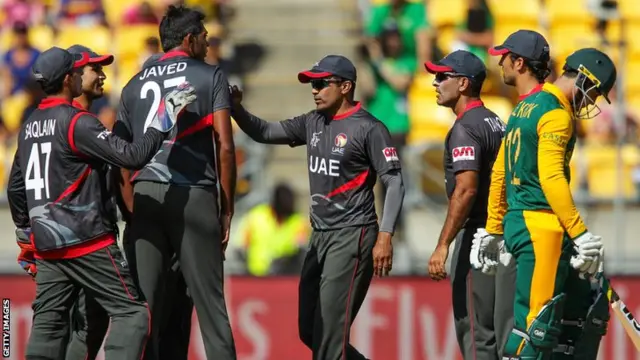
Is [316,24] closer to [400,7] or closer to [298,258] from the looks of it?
[400,7]

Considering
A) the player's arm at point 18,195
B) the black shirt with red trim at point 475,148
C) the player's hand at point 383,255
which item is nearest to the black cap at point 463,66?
the black shirt with red trim at point 475,148

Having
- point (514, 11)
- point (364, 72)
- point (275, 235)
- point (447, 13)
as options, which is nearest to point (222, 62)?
point (364, 72)

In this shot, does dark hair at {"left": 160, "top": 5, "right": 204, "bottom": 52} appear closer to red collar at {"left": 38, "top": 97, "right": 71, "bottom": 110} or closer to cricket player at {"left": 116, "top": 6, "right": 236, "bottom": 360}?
cricket player at {"left": 116, "top": 6, "right": 236, "bottom": 360}

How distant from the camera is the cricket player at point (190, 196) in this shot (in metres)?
7.64

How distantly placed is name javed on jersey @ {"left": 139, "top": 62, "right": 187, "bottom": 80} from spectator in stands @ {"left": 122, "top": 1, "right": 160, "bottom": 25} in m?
7.24

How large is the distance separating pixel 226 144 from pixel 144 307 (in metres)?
1.08

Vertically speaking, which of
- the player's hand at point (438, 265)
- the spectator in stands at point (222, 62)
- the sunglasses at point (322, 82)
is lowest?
the player's hand at point (438, 265)

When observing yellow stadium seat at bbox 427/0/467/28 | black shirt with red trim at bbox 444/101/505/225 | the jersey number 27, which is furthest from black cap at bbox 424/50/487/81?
yellow stadium seat at bbox 427/0/467/28

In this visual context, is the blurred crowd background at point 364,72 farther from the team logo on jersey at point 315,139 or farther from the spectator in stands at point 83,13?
the team logo on jersey at point 315,139

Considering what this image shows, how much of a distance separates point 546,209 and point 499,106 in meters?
6.37

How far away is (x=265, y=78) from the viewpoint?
14602 mm

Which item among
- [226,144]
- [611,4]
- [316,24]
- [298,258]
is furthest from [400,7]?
[226,144]

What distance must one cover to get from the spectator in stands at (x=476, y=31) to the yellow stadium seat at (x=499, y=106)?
21.9 inches

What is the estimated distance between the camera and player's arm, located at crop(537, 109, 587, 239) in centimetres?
698
